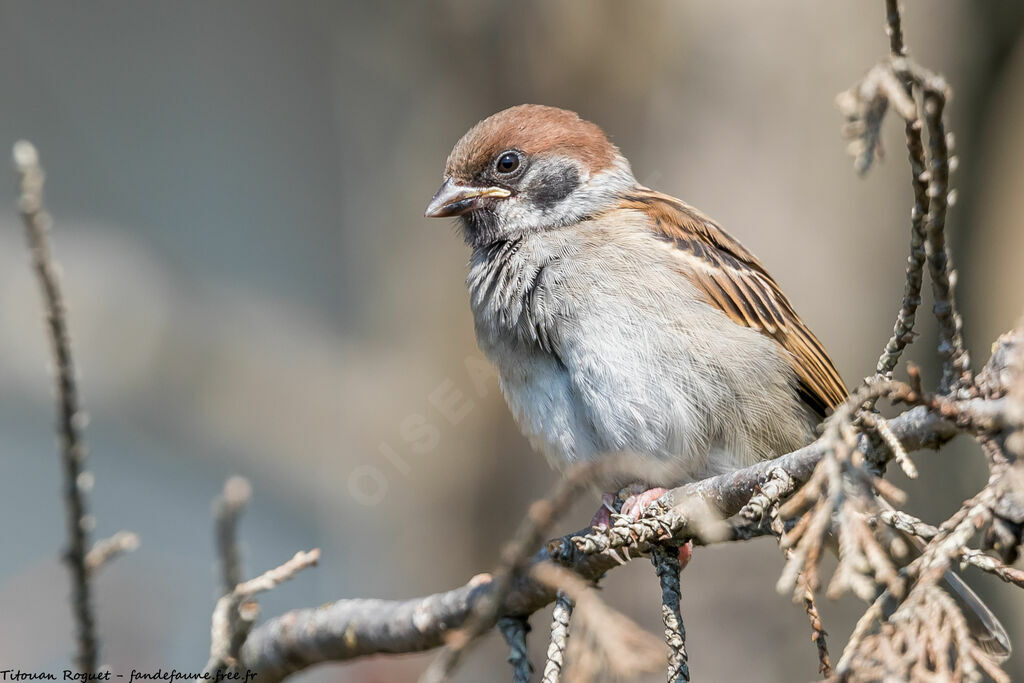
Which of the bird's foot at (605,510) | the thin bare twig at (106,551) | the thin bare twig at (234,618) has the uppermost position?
the thin bare twig at (106,551)

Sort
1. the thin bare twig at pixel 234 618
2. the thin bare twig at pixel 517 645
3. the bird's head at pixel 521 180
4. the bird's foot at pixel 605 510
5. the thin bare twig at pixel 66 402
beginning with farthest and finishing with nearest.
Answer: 1. the bird's head at pixel 521 180
2. the bird's foot at pixel 605 510
3. the thin bare twig at pixel 517 645
4. the thin bare twig at pixel 234 618
5. the thin bare twig at pixel 66 402

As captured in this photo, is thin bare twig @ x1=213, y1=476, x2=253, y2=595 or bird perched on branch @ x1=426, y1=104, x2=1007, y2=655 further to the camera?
bird perched on branch @ x1=426, y1=104, x2=1007, y2=655

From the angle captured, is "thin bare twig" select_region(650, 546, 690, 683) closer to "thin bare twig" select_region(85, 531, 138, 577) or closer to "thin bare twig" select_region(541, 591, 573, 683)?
"thin bare twig" select_region(541, 591, 573, 683)

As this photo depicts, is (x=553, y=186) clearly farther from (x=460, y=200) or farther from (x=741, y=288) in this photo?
(x=741, y=288)

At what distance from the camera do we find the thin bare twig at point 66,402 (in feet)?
3.85

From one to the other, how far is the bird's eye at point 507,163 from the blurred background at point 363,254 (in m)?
1.40

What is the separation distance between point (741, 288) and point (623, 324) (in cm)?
54

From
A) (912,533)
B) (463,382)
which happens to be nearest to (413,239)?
(463,382)

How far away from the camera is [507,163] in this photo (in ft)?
11.7

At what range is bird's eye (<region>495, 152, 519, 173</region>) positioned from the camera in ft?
11.7

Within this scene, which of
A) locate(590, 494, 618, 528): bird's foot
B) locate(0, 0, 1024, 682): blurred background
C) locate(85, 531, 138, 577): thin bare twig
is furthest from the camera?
locate(0, 0, 1024, 682): blurred background

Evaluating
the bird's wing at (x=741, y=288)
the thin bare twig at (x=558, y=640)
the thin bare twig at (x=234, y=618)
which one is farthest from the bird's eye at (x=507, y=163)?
the thin bare twig at (x=234, y=618)

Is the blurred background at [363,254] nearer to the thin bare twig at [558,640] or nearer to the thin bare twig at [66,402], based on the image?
the thin bare twig at [66,402]

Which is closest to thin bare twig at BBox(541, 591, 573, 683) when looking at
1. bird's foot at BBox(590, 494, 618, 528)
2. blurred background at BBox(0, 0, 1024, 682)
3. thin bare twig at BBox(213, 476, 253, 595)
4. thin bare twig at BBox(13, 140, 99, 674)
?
thin bare twig at BBox(213, 476, 253, 595)
